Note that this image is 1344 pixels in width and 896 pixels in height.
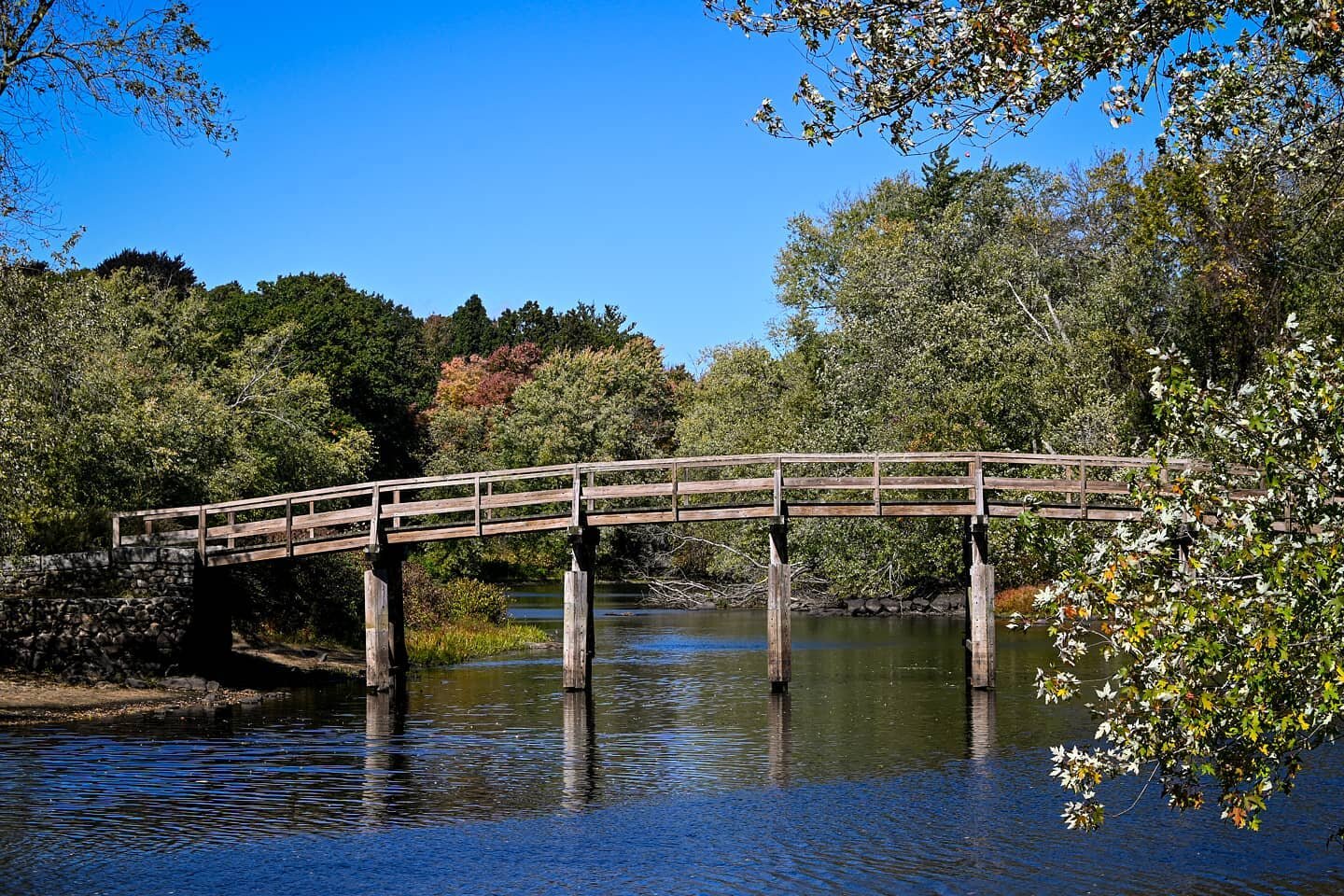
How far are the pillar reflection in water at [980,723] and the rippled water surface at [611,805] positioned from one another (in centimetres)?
10

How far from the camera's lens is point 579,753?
24125 millimetres

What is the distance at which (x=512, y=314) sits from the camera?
13162 cm

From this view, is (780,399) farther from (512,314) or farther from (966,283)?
(512,314)

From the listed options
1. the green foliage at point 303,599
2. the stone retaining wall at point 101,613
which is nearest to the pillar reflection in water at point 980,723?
the stone retaining wall at point 101,613

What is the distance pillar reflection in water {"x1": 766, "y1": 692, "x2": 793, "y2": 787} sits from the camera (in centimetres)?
2180

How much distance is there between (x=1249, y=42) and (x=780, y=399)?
2151 inches

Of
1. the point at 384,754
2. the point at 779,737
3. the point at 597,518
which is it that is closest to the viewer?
the point at 384,754

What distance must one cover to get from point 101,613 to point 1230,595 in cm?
2697

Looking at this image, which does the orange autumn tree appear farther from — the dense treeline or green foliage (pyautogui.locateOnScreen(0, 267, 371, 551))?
green foliage (pyautogui.locateOnScreen(0, 267, 371, 551))

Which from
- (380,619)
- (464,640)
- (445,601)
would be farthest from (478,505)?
(445,601)

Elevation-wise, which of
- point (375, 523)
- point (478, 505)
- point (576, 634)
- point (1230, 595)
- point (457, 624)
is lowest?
point (457, 624)

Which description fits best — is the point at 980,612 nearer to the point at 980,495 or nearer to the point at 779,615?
the point at 980,495

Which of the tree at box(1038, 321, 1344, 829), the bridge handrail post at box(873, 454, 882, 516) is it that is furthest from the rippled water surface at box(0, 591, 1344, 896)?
Answer: the bridge handrail post at box(873, 454, 882, 516)

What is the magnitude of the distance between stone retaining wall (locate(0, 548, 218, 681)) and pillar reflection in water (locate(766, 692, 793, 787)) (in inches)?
540
